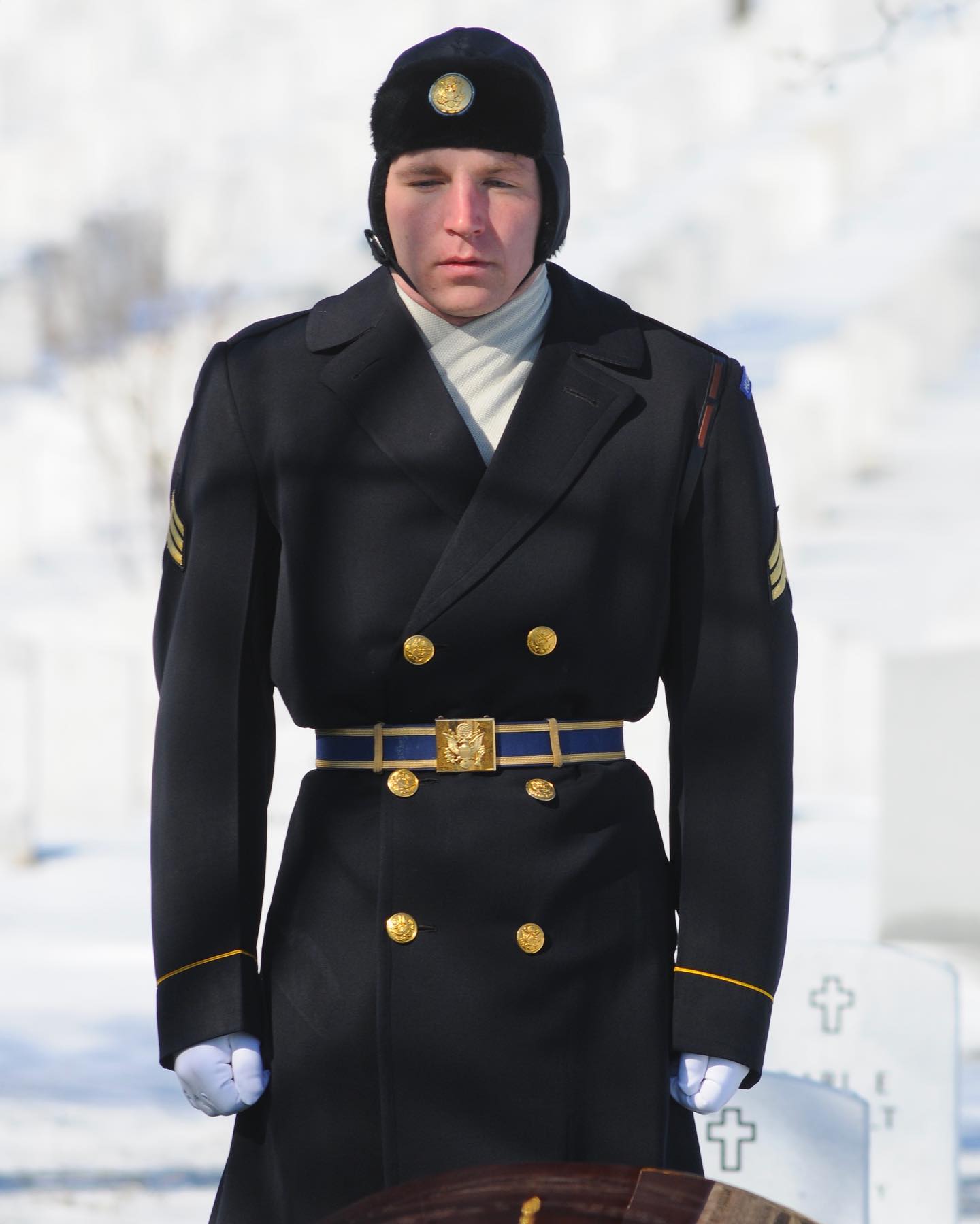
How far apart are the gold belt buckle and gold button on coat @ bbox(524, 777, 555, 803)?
0.18 feet

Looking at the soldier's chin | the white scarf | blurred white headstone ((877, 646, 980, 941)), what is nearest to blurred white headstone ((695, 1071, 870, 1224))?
the white scarf

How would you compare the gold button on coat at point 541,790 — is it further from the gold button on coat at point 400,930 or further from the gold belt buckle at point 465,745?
the gold button on coat at point 400,930

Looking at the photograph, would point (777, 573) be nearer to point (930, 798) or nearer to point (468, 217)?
point (468, 217)

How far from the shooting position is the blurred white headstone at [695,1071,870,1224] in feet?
14.2

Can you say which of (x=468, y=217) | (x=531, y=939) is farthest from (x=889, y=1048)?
(x=468, y=217)

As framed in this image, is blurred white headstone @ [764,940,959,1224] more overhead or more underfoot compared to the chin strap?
more underfoot

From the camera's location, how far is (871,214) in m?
25.1

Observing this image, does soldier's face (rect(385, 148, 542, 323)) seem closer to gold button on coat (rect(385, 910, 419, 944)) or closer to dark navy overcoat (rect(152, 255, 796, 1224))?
dark navy overcoat (rect(152, 255, 796, 1224))

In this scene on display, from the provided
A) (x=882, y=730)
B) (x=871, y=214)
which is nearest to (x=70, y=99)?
(x=871, y=214)

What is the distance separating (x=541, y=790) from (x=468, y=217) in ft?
2.35

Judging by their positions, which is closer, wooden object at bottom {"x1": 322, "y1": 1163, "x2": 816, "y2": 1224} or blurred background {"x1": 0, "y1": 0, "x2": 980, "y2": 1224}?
wooden object at bottom {"x1": 322, "y1": 1163, "x2": 816, "y2": 1224}

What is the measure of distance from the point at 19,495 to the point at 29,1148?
11747 millimetres

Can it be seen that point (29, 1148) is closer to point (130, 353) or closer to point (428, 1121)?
point (428, 1121)

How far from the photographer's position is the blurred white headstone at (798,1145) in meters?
4.33
